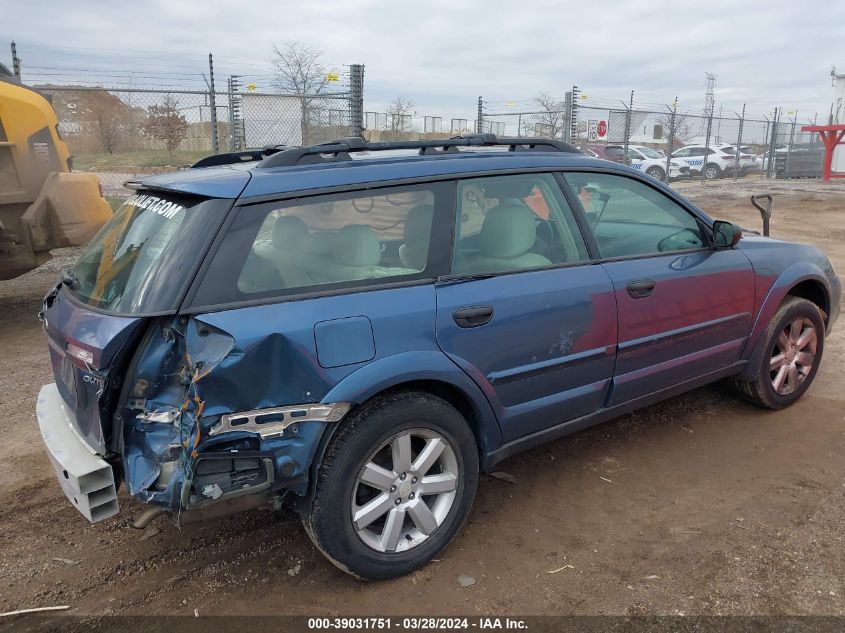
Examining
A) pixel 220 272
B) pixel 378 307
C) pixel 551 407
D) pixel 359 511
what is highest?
pixel 220 272

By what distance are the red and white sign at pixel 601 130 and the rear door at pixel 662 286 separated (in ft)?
56.4

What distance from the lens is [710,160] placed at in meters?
26.2

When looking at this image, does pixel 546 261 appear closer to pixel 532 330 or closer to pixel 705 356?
pixel 532 330

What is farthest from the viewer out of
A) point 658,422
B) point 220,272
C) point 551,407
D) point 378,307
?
point 658,422

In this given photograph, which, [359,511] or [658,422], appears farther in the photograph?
[658,422]

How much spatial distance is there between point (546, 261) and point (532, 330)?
0.40 meters

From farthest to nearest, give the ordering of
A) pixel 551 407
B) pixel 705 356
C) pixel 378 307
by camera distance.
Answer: pixel 705 356 < pixel 551 407 < pixel 378 307

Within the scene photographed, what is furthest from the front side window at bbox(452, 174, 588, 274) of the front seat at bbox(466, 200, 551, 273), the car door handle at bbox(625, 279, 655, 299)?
the car door handle at bbox(625, 279, 655, 299)

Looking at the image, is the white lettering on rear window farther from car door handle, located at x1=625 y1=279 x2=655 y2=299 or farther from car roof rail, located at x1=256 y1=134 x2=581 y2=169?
car door handle, located at x1=625 y1=279 x2=655 y2=299

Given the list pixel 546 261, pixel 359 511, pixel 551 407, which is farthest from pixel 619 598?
pixel 546 261

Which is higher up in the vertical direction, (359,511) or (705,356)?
(705,356)

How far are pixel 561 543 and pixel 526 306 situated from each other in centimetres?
110

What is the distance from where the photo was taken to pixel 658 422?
434 cm

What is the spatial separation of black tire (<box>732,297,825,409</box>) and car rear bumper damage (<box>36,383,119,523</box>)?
12.1 feet
